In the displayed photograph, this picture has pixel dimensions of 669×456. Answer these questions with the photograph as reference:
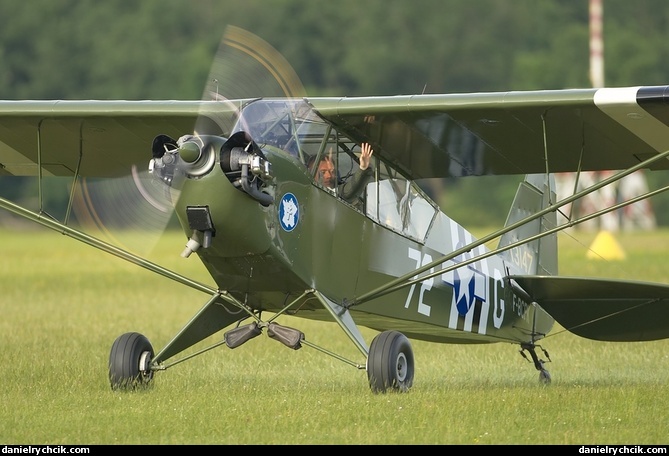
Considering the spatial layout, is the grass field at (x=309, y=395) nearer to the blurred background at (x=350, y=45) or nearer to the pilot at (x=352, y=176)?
the pilot at (x=352, y=176)

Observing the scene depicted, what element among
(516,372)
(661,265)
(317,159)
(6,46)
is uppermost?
(6,46)

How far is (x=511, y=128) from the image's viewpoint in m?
11.2

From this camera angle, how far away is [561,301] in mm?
12164

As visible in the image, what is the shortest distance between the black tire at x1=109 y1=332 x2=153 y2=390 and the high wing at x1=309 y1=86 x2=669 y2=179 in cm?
242

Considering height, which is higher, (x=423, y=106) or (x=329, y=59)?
(x=329, y=59)

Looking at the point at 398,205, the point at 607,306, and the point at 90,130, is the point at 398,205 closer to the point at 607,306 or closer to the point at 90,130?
the point at 607,306

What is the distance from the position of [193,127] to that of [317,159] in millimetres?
Result: 1495

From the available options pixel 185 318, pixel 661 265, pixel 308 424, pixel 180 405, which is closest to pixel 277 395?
pixel 180 405

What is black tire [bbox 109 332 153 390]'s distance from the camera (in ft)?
34.9

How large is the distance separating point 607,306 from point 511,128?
1.91m

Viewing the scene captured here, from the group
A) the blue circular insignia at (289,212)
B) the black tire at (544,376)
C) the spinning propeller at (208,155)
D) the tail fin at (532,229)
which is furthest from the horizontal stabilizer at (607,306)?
the spinning propeller at (208,155)

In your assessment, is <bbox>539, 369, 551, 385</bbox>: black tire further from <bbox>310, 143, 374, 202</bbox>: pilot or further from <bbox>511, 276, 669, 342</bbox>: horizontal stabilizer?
<bbox>310, 143, 374, 202</bbox>: pilot

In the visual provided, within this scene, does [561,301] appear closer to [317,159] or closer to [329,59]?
[317,159]

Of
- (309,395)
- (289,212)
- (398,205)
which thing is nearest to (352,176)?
(398,205)
